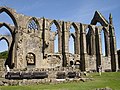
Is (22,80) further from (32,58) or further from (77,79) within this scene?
(32,58)

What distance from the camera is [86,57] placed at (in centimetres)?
3412

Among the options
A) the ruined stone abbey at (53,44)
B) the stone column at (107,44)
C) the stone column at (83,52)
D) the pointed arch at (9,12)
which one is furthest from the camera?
the stone column at (107,44)

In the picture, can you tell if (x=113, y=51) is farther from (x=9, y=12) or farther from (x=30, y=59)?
(x=9, y=12)

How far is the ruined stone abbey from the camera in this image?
2808 centimetres

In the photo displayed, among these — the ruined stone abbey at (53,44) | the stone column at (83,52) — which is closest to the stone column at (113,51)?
the ruined stone abbey at (53,44)

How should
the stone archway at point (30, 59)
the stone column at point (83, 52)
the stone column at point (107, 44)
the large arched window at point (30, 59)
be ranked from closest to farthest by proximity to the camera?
the stone archway at point (30, 59)
the large arched window at point (30, 59)
the stone column at point (83, 52)
the stone column at point (107, 44)

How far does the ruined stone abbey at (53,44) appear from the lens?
2808 cm

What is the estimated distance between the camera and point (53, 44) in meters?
34.0

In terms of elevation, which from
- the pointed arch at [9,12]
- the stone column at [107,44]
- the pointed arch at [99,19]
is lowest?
the stone column at [107,44]

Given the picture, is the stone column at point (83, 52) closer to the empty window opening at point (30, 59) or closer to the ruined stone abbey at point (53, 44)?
the ruined stone abbey at point (53, 44)

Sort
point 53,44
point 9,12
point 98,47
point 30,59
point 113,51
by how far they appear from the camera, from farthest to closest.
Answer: point 113,51, point 98,47, point 53,44, point 30,59, point 9,12

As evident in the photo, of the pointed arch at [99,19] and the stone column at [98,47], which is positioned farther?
the pointed arch at [99,19]

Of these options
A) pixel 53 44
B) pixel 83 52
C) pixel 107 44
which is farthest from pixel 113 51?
pixel 53 44

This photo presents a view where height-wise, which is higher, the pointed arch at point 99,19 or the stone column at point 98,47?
the pointed arch at point 99,19
